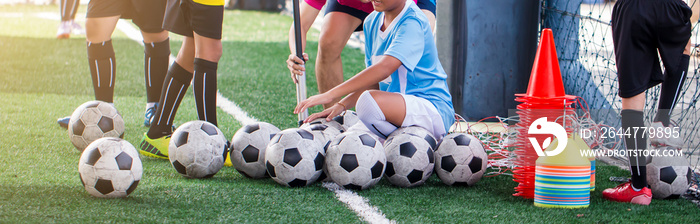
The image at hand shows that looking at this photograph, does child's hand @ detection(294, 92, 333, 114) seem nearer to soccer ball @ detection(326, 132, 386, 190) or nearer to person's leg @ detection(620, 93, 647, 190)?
soccer ball @ detection(326, 132, 386, 190)

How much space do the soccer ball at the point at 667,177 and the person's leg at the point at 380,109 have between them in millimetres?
1414

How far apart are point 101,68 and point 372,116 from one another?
90.5 inches

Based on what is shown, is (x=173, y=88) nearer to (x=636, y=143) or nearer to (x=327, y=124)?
(x=327, y=124)

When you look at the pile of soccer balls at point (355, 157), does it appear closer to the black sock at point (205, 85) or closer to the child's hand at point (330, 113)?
the child's hand at point (330, 113)

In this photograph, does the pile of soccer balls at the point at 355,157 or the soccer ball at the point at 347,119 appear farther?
the soccer ball at the point at 347,119

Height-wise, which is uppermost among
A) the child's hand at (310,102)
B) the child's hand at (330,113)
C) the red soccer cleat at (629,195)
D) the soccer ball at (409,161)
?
the child's hand at (310,102)

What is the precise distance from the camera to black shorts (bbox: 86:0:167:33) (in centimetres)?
542

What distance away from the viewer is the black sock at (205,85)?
4734mm

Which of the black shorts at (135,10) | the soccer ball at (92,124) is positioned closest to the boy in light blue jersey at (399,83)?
the soccer ball at (92,124)

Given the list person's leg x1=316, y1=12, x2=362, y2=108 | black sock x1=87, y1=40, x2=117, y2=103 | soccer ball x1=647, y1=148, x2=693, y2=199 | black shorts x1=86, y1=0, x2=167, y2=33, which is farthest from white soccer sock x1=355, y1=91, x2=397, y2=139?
black sock x1=87, y1=40, x2=117, y2=103

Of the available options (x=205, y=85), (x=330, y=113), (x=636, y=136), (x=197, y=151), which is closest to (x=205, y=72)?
(x=205, y=85)

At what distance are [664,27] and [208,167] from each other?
2527 millimetres

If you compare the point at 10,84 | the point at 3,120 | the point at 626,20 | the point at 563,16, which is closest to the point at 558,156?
the point at 626,20

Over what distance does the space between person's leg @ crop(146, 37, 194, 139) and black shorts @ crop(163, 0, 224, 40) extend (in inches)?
6.2
